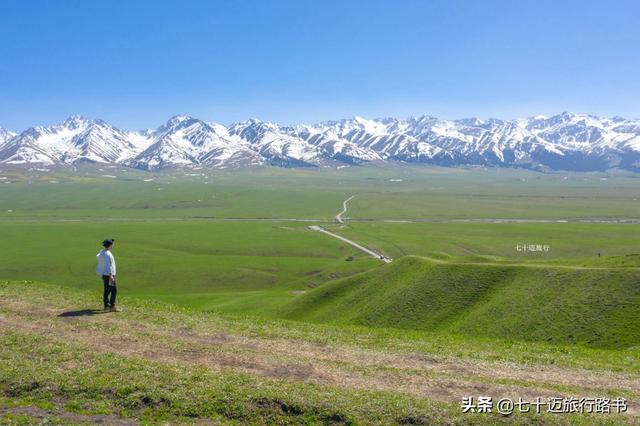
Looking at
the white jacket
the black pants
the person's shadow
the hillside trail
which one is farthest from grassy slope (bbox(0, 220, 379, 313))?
the hillside trail

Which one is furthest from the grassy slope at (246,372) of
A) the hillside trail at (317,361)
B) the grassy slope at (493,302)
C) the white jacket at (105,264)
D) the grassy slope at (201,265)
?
the grassy slope at (201,265)

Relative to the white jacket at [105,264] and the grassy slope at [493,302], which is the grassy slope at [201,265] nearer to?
the grassy slope at [493,302]

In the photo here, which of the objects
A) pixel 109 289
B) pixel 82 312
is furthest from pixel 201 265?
pixel 109 289

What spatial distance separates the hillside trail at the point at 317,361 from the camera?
72.8 feet

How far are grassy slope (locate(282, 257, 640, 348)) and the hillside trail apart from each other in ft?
96.5

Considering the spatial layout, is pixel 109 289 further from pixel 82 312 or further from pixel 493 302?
pixel 493 302

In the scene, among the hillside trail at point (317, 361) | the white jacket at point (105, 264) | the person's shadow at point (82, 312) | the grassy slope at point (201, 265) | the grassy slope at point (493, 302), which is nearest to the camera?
the hillside trail at point (317, 361)

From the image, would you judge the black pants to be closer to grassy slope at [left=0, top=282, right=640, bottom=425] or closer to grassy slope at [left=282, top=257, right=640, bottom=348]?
grassy slope at [left=0, top=282, right=640, bottom=425]

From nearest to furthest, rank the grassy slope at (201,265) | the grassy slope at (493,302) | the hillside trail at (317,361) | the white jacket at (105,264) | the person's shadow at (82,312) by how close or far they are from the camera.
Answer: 1. the hillside trail at (317,361)
2. the person's shadow at (82,312)
3. the white jacket at (105,264)
4. the grassy slope at (493,302)
5. the grassy slope at (201,265)

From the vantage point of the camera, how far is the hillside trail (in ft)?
72.8

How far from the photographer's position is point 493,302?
202 feet

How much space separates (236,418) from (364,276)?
212 feet

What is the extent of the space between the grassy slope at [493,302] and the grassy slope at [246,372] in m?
21.3

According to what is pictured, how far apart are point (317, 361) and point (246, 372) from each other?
13.7ft
